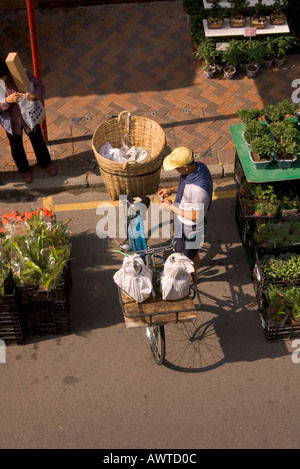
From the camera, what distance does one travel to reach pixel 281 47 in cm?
1023

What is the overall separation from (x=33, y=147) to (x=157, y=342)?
3330 mm

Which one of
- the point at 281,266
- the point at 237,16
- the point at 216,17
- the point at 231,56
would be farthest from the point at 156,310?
the point at 237,16

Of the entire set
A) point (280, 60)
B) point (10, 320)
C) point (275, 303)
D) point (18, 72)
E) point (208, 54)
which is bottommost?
point (275, 303)

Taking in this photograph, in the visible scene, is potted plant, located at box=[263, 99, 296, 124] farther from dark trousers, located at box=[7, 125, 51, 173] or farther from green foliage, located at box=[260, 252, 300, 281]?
dark trousers, located at box=[7, 125, 51, 173]

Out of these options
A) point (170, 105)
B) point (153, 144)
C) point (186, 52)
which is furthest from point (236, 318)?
point (186, 52)

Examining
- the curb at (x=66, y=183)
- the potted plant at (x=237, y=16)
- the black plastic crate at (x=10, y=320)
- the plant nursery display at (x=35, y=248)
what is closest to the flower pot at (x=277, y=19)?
the potted plant at (x=237, y=16)

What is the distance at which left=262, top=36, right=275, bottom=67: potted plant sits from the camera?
10188mm

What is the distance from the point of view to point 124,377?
7.11 meters

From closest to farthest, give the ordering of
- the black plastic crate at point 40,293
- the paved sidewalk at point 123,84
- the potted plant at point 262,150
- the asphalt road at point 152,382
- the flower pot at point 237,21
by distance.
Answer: the asphalt road at point 152,382 → the black plastic crate at point 40,293 → the potted plant at point 262,150 → the paved sidewalk at point 123,84 → the flower pot at point 237,21

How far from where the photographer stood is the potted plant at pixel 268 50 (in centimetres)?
1019

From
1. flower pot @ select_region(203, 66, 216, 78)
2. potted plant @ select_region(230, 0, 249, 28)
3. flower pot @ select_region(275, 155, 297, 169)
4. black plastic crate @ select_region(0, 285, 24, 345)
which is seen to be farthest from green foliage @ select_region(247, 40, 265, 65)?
black plastic crate @ select_region(0, 285, 24, 345)

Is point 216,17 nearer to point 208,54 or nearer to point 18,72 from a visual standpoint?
point 208,54

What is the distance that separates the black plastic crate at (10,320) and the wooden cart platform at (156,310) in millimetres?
1224

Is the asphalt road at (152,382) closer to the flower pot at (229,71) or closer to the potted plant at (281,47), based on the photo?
the flower pot at (229,71)
